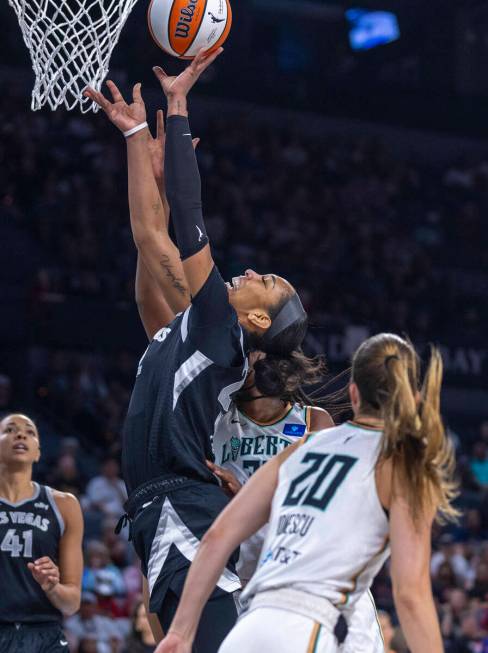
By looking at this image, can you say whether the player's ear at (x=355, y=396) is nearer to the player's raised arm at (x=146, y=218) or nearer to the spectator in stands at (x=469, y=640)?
the player's raised arm at (x=146, y=218)

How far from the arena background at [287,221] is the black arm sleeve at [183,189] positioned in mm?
6265

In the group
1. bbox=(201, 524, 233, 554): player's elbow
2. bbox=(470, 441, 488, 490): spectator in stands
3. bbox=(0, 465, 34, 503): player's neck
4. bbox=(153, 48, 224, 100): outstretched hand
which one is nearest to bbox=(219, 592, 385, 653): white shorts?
bbox=(201, 524, 233, 554): player's elbow

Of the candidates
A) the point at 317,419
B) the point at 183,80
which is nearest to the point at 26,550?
the point at 317,419

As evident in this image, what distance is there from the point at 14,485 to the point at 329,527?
329 cm

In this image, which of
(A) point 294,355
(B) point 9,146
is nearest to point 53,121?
(B) point 9,146

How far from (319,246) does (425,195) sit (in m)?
3.64

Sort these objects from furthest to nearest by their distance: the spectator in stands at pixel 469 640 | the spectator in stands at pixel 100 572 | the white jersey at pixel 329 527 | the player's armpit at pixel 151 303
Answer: the spectator in stands at pixel 100 572
the spectator in stands at pixel 469 640
the player's armpit at pixel 151 303
the white jersey at pixel 329 527

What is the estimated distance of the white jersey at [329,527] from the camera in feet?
10.8

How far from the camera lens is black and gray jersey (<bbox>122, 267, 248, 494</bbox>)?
13.9 feet

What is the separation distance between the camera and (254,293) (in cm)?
468

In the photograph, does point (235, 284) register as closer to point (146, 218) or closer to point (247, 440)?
point (146, 218)

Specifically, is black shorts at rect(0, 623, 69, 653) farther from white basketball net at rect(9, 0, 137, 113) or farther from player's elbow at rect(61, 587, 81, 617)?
white basketball net at rect(9, 0, 137, 113)

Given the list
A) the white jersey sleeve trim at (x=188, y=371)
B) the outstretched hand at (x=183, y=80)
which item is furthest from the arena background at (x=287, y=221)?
the outstretched hand at (x=183, y=80)

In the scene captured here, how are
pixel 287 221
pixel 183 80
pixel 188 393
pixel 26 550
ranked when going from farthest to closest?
pixel 287 221 → pixel 26 550 → pixel 183 80 → pixel 188 393
